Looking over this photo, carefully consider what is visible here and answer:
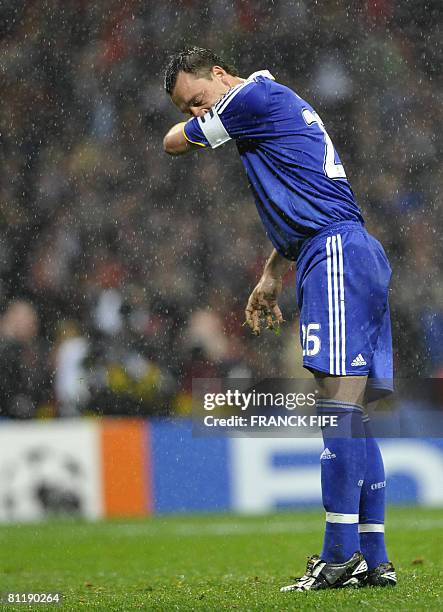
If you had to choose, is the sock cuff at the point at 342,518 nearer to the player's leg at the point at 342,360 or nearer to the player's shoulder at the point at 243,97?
the player's leg at the point at 342,360

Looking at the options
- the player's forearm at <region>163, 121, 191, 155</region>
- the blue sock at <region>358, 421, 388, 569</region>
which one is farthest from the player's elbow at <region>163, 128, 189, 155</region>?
the blue sock at <region>358, 421, 388, 569</region>

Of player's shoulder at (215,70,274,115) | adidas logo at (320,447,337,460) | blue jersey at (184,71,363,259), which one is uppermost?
player's shoulder at (215,70,274,115)

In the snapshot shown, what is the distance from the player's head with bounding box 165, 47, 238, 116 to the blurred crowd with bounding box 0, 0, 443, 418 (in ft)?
13.7

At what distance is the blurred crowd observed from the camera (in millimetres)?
7562

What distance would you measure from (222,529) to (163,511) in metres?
0.73

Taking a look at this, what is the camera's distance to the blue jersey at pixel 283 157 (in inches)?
122

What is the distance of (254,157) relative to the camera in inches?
128

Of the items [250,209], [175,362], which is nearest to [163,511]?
[175,362]

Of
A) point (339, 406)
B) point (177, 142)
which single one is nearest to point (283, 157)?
point (177, 142)

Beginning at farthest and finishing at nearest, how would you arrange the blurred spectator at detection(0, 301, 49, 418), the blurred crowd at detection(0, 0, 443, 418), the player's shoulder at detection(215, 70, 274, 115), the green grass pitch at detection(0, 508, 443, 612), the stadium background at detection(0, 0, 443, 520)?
the blurred crowd at detection(0, 0, 443, 418), the blurred spectator at detection(0, 301, 49, 418), the stadium background at detection(0, 0, 443, 520), the player's shoulder at detection(215, 70, 274, 115), the green grass pitch at detection(0, 508, 443, 612)

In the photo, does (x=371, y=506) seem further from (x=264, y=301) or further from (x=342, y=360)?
(x=264, y=301)

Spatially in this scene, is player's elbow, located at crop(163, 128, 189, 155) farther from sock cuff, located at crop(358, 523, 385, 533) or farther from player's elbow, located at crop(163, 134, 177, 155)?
A: sock cuff, located at crop(358, 523, 385, 533)

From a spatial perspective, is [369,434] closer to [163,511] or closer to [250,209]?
[163,511]

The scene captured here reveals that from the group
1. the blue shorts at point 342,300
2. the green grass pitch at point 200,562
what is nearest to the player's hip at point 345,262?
the blue shorts at point 342,300
